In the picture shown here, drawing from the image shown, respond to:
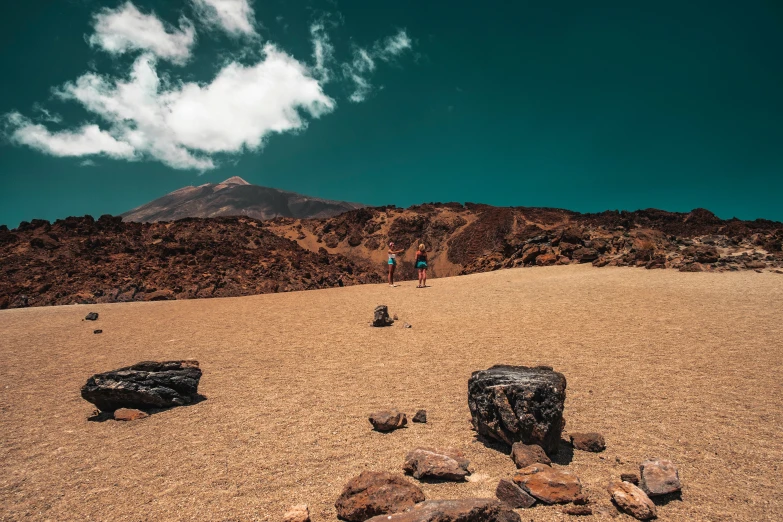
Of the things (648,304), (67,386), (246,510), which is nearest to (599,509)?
(246,510)

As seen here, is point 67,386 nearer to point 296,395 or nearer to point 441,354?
point 296,395

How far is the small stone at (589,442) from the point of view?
3.46 meters

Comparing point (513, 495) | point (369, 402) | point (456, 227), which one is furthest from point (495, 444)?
point (456, 227)

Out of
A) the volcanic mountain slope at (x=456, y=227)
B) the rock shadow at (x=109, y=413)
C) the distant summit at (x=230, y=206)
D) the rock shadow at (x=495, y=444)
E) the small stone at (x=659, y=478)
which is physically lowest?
the rock shadow at (x=109, y=413)

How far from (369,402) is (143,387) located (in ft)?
9.28

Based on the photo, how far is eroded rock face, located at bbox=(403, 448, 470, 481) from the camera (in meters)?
3.02

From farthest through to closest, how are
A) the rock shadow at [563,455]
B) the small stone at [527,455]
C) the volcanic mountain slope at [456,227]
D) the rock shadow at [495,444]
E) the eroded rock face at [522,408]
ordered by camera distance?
the volcanic mountain slope at [456,227], the rock shadow at [495,444], the eroded rock face at [522,408], the rock shadow at [563,455], the small stone at [527,455]

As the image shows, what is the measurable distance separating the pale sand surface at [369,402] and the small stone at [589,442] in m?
0.09

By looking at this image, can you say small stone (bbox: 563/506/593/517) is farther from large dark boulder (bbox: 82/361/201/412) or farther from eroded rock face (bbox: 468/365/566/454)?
large dark boulder (bbox: 82/361/201/412)

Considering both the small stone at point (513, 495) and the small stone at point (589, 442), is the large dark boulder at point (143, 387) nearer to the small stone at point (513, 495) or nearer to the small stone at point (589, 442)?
the small stone at point (513, 495)

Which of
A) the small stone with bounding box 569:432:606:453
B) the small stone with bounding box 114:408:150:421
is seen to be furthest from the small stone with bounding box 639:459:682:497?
the small stone with bounding box 114:408:150:421

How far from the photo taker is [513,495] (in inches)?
106

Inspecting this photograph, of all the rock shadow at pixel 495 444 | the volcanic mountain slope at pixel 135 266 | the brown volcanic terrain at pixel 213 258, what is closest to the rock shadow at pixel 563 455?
the rock shadow at pixel 495 444

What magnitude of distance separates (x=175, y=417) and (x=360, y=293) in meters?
10.6
